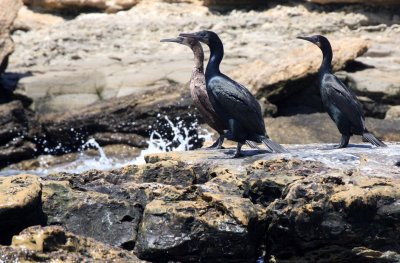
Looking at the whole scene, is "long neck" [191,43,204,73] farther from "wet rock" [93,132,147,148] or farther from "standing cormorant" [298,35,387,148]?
"wet rock" [93,132,147,148]

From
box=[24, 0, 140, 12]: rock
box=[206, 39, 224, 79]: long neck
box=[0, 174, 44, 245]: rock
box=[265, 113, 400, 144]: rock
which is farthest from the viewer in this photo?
box=[24, 0, 140, 12]: rock

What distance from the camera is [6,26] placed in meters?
17.6

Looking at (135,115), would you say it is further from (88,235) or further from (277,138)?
(88,235)

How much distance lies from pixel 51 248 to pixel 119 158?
8.04 meters

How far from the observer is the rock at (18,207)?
305 inches

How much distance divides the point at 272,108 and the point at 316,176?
7.19 metres

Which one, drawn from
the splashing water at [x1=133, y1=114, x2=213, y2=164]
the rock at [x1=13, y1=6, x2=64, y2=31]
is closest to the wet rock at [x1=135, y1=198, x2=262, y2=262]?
the splashing water at [x1=133, y1=114, x2=213, y2=164]

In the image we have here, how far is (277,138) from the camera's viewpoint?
14.5m

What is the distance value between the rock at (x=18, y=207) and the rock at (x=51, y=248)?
576 millimetres

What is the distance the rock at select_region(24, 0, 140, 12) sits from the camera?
21.7m

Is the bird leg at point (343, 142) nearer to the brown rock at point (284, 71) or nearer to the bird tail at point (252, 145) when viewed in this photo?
the bird tail at point (252, 145)

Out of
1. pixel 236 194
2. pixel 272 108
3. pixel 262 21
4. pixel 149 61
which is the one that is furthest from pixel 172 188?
pixel 262 21

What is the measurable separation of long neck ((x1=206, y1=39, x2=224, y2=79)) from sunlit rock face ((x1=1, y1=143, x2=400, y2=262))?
156 cm

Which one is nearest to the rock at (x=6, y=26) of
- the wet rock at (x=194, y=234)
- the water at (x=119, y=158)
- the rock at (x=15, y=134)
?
the rock at (x=15, y=134)
